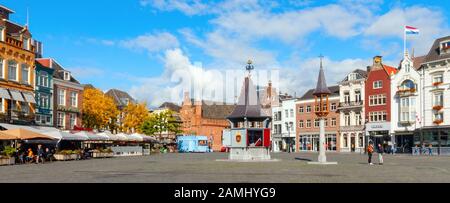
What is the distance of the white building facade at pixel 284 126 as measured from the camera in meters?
89.5

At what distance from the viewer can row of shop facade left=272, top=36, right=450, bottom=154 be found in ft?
209

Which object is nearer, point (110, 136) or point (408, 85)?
point (110, 136)

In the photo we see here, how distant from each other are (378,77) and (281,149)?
26.2 meters

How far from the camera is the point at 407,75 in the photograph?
68.7m

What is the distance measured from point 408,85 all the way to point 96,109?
4509cm

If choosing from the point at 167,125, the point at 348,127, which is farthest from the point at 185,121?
the point at 348,127

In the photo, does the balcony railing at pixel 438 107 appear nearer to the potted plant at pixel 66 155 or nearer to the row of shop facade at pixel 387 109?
the row of shop facade at pixel 387 109

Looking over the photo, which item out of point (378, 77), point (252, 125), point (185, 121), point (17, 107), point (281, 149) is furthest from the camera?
point (185, 121)

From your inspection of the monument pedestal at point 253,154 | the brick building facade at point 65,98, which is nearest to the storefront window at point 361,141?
the monument pedestal at point 253,154

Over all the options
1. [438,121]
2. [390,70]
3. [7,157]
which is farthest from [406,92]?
[7,157]

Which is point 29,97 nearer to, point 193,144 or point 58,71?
point 58,71

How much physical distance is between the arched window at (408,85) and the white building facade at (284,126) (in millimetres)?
23746

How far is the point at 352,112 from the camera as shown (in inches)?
3056
